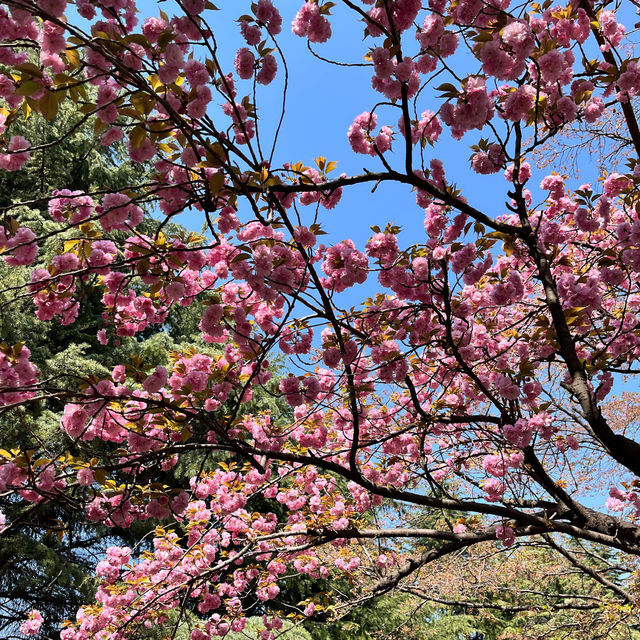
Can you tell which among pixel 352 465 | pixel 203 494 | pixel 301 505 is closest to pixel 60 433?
pixel 203 494

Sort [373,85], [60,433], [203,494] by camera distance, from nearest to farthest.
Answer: [373,85] < [203,494] < [60,433]

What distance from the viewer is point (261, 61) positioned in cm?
250

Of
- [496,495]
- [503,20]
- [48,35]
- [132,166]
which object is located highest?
[132,166]

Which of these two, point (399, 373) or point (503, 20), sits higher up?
point (503, 20)

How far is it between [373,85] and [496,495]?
321 cm

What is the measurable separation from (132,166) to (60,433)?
649 cm

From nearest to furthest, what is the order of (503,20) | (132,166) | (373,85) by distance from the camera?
(503,20)
(373,85)
(132,166)

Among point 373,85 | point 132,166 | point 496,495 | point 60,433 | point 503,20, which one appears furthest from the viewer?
point 132,166

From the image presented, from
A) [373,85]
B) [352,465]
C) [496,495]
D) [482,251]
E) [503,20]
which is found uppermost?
[503,20]

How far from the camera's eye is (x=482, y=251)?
9.91 feet

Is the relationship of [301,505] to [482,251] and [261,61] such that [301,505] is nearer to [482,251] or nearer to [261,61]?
[482,251]

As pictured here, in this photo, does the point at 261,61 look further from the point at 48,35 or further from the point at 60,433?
the point at 60,433

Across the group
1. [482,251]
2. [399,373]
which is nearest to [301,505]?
[399,373]

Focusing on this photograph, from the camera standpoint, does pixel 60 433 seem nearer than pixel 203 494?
No
